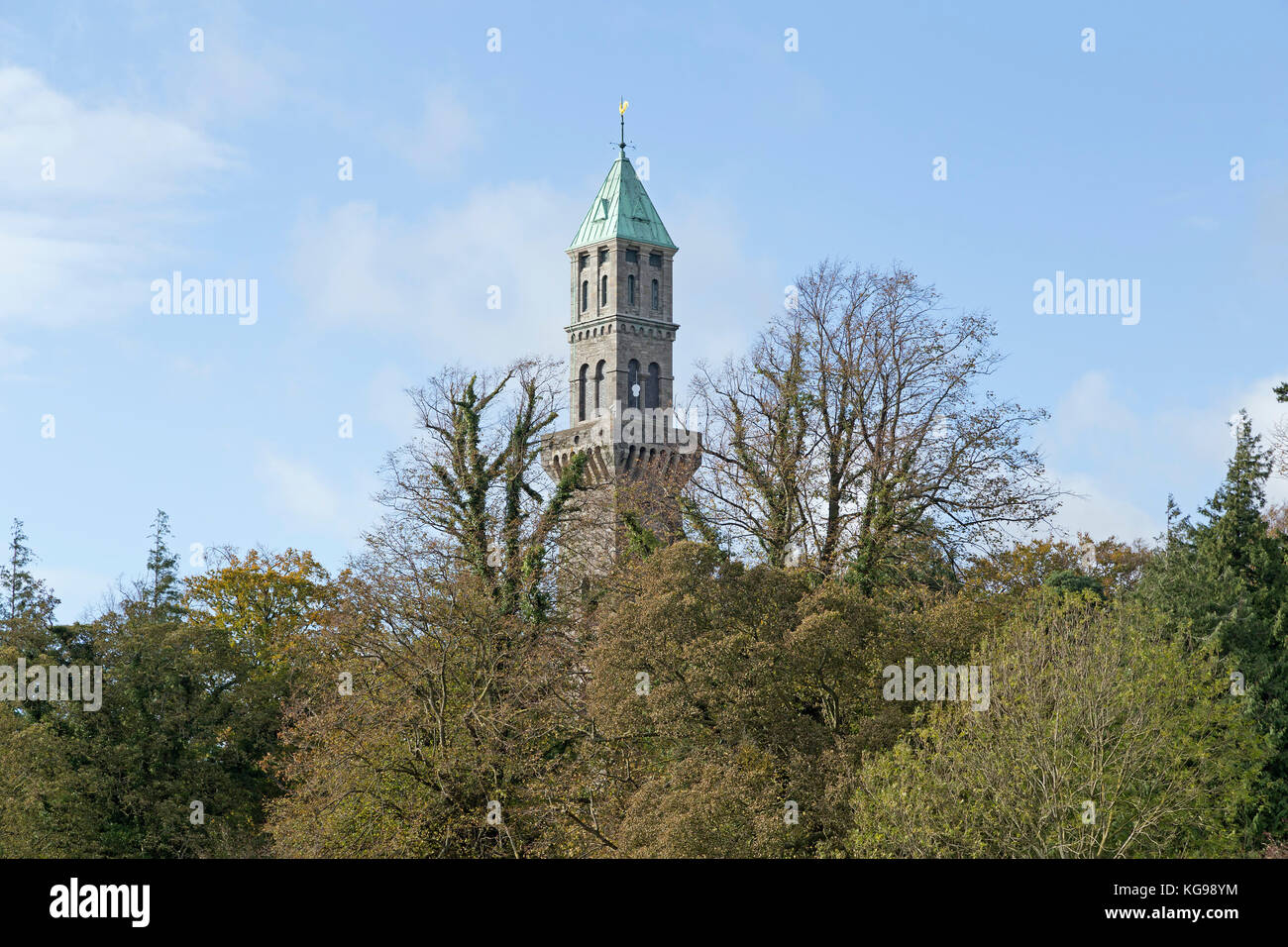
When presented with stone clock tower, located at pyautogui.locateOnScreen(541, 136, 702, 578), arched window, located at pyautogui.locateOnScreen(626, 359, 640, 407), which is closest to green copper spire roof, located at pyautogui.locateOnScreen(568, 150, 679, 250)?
stone clock tower, located at pyautogui.locateOnScreen(541, 136, 702, 578)

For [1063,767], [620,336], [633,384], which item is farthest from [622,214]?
[1063,767]

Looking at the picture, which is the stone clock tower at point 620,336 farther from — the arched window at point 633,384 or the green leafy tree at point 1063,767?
the green leafy tree at point 1063,767

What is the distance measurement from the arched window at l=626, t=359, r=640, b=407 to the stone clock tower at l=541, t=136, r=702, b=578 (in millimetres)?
50

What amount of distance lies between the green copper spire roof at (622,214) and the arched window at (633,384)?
6.48m

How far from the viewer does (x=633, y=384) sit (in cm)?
7869

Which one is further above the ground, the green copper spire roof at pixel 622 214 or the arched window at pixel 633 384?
the green copper spire roof at pixel 622 214

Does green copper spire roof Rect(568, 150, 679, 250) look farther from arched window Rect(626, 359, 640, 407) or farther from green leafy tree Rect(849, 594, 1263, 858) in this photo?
green leafy tree Rect(849, 594, 1263, 858)

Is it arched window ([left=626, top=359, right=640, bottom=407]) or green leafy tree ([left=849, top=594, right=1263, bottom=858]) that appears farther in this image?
arched window ([left=626, top=359, right=640, bottom=407])

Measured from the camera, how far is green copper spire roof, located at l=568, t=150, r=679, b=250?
261ft

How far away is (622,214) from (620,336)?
6481 millimetres

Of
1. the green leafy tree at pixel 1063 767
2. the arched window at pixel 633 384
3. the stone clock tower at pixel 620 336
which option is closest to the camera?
the green leafy tree at pixel 1063 767

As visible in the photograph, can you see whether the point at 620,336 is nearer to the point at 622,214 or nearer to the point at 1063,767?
the point at 622,214

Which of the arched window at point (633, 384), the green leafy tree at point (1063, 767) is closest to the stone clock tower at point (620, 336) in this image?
the arched window at point (633, 384)

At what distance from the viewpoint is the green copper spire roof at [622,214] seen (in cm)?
7956
